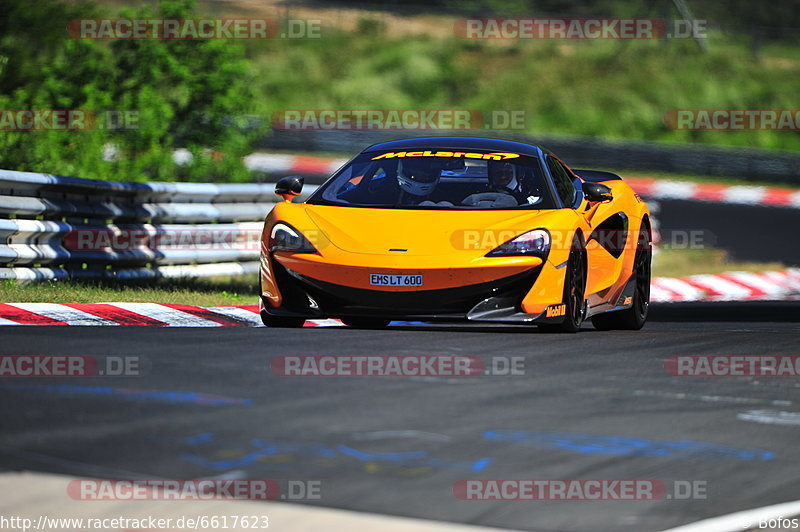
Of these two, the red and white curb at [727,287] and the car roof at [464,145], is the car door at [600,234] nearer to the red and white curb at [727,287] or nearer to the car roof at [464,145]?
the car roof at [464,145]

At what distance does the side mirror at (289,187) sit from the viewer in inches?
380

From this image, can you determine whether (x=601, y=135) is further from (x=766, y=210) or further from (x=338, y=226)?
(x=338, y=226)

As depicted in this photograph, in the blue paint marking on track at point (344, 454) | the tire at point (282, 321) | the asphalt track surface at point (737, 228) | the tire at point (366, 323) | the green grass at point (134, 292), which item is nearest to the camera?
the blue paint marking on track at point (344, 454)

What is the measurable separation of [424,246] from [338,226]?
624mm

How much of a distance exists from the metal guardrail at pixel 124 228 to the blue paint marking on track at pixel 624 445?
6218mm

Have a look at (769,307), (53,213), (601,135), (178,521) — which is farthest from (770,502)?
(601,135)

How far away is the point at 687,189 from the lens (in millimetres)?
30281

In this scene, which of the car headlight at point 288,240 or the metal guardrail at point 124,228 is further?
the metal guardrail at point 124,228

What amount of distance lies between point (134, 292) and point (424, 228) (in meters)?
3.57

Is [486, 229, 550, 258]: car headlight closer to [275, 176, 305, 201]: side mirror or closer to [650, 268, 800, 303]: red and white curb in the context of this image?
[275, 176, 305, 201]: side mirror

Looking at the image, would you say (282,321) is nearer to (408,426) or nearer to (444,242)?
(444,242)

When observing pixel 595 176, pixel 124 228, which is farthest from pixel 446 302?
pixel 124 228

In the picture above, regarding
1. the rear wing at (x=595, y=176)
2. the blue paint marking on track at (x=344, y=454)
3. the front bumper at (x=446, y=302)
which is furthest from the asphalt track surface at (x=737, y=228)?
the blue paint marking on track at (x=344, y=454)

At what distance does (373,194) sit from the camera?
376 inches
